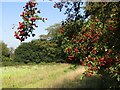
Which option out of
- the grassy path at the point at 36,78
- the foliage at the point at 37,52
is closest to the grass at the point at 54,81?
the grassy path at the point at 36,78

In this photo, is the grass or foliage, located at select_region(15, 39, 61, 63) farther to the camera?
foliage, located at select_region(15, 39, 61, 63)

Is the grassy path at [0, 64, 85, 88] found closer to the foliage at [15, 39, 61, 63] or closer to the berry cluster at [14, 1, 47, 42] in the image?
the berry cluster at [14, 1, 47, 42]

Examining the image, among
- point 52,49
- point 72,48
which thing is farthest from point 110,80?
point 52,49

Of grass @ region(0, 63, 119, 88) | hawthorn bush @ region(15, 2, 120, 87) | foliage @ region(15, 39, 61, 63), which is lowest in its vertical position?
grass @ region(0, 63, 119, 88)

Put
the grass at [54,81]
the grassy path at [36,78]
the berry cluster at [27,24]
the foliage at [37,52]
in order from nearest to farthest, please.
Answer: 1. the berry cluster at [27,24]
2. the grass at [54,81]
3. the grassy path at [36,78]
4. the foliage at [37,52]

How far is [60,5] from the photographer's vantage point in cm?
1115

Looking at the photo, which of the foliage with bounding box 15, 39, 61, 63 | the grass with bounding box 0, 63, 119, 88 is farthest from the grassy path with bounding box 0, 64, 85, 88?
the foliage with bounding box 15, 39, 61, 63

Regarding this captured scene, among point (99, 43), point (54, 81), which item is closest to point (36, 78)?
point (54, 81)

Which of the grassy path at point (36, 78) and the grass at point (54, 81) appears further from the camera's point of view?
the grassy path at point (36, 78)

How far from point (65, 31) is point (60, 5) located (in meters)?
0.99

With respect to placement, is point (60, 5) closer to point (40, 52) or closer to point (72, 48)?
point (72, 48)

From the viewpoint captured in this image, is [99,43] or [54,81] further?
[54,81]

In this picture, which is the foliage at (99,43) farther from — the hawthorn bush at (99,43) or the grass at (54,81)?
the grass at (54,81)

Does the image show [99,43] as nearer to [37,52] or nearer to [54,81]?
[54,81]
